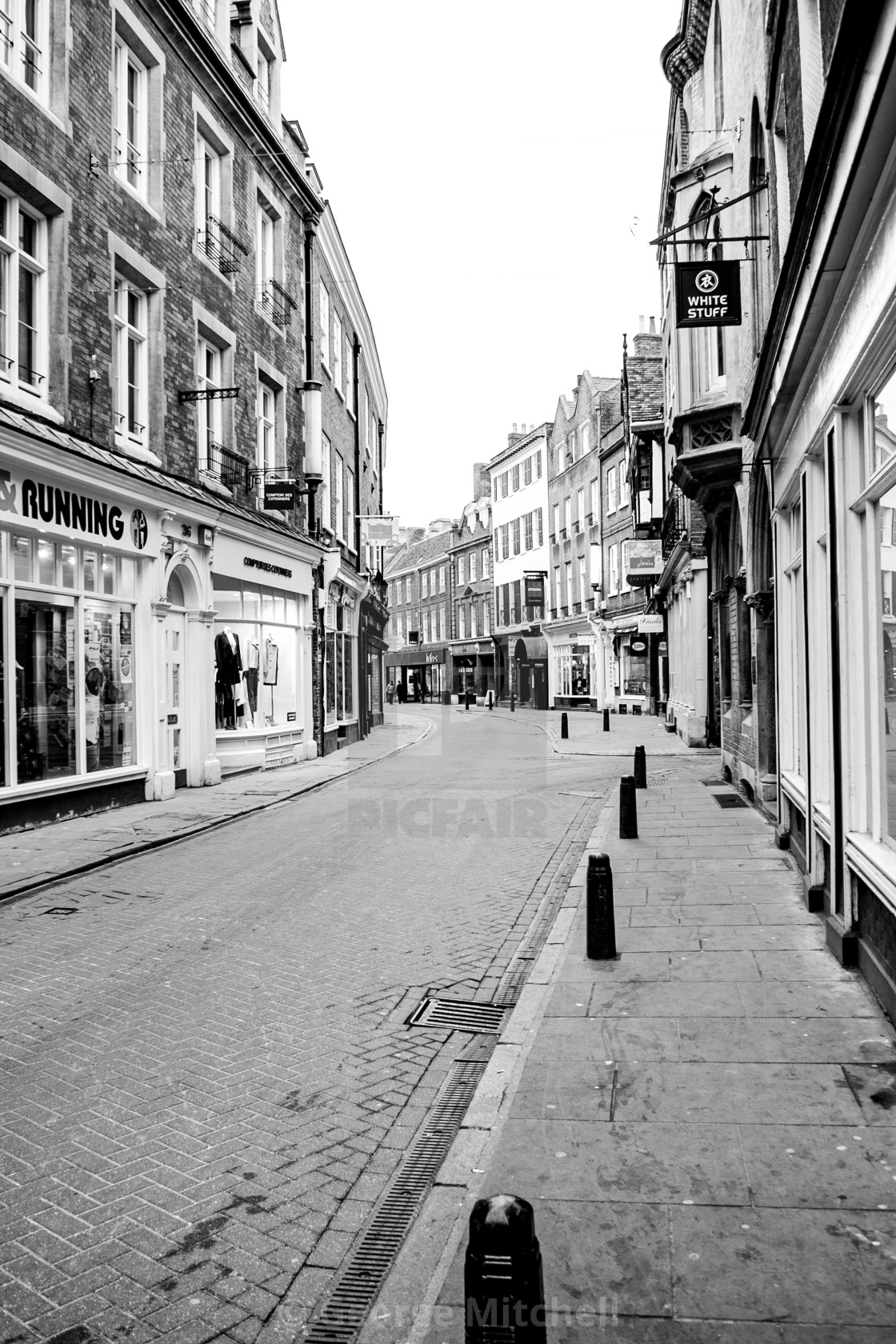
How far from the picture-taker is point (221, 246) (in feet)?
59.2

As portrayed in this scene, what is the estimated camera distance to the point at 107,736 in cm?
1413

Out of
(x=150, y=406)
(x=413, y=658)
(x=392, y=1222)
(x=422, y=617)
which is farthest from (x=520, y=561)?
(x=392, y=1222)

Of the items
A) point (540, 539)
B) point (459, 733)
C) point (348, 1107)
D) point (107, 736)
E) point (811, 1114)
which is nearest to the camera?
point (811, 1114)

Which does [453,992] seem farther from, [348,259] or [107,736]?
[348,259]

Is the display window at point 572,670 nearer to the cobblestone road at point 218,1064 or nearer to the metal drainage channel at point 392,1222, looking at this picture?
the cobblestone road at point 218,1064

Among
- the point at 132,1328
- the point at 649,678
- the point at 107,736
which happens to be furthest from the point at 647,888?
the point at 649,678

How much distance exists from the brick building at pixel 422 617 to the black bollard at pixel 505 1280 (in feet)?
222

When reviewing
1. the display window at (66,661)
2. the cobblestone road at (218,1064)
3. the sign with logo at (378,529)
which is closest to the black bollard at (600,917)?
the cobblestone road at (218,1064)

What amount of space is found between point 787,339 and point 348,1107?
599 centimetres

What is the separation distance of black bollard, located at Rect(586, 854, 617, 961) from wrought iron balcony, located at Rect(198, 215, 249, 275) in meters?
14.4

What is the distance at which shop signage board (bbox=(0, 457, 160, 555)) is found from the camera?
11.4m

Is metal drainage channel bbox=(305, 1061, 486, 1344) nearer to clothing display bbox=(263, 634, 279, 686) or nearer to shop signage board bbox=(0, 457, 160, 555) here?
shop signage board bbox=(0, 457, 160, 555)

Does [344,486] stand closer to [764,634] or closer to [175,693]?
[175,693]

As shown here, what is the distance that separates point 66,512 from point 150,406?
Result: 354 cm
